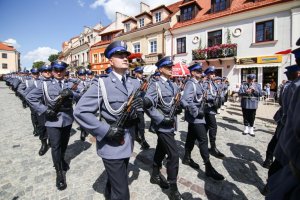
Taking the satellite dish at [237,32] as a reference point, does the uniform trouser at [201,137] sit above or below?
below

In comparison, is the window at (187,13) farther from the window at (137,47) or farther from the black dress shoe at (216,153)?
the black dress shoe at (216,153)

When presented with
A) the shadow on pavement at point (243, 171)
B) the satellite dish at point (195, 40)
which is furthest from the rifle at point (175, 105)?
the satellite dish at point (195, 40)

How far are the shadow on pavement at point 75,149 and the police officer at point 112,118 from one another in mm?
2917

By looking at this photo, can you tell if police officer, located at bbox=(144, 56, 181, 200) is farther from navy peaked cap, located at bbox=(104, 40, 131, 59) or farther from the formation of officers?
navy peaked cap, located at bbox=(104, 40, 131, 59)

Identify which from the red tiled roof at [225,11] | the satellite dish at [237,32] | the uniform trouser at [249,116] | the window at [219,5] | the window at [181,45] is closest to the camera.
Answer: the uniform trouser at [249,116]

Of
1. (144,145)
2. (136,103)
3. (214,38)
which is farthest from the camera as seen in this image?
(214,38)

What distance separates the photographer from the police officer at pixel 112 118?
228 cm

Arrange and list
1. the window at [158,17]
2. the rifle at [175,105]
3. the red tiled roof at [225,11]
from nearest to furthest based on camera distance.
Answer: the rifle at [175,105], the red tiled roof at [225,11], the window at [158,17]

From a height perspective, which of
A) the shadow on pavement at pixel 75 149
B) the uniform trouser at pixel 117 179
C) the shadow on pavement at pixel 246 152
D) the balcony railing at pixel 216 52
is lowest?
the shadow on pavement at pixel 246 152

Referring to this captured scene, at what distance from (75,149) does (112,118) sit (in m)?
3.74

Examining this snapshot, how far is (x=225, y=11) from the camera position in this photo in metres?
16.6

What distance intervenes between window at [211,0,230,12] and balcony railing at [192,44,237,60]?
368cm

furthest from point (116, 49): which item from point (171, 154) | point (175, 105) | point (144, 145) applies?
point (144, 145)

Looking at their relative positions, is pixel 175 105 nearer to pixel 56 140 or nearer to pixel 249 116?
pixel 56 140
